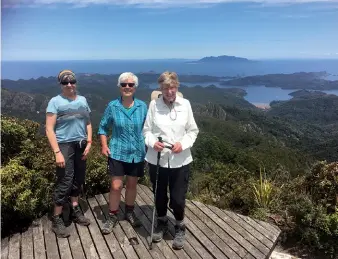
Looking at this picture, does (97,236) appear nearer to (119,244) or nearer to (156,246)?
(119,244)

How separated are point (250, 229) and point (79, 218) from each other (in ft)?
7.42

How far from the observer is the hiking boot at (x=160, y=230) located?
4020 millimetres

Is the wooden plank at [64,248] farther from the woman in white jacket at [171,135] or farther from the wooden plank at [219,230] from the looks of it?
the wooden plank at [219,230]

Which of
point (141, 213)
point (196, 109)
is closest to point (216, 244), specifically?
point (141, 213)

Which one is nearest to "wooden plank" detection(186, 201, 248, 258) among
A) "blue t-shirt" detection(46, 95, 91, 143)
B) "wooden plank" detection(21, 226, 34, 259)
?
"blue t-shirt" detection(46, 95, 91, 143)

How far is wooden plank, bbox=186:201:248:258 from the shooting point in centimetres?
393

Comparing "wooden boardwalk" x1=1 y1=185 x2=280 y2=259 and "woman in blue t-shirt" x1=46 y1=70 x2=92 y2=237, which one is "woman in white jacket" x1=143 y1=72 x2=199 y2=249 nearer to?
"wooden boardwalk" x1=1 y1=185 x2=280 y2=259

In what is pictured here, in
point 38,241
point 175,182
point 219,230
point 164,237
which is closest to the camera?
point 175,182

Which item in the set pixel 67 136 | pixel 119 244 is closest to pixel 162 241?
pixel 119 244

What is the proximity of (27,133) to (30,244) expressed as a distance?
151 centimetres

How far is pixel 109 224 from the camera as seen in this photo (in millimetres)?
4176

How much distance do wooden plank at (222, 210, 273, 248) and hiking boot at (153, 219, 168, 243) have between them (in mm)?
1090

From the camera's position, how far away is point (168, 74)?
3488mm

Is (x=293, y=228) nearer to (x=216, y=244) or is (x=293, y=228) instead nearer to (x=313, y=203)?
(x=313, y=203)
